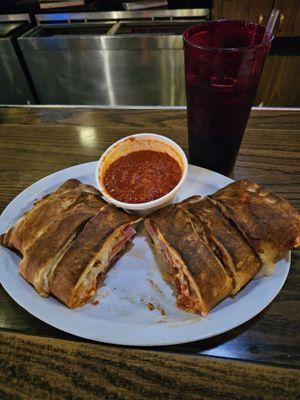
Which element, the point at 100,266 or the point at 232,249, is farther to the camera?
the point at 100,266

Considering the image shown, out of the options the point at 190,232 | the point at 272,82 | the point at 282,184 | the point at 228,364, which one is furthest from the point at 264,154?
the point at 272,82

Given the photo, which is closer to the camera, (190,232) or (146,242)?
(190,232)

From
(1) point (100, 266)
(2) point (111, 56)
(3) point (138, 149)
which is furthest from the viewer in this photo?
(2) point (111, 56)

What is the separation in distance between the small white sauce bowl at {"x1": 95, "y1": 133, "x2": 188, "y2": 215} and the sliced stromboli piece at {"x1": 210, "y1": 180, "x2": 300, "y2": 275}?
25cm

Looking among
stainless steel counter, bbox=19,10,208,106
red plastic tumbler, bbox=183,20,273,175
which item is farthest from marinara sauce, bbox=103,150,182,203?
stainless steel counter, bbox=19,10,208,106

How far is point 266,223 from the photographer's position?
1210 mm

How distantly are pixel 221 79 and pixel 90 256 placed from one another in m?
0.93

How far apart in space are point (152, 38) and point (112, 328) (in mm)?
3256

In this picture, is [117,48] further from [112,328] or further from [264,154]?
[112,328]

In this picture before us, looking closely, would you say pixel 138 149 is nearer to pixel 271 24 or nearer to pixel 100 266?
pixel 100 266

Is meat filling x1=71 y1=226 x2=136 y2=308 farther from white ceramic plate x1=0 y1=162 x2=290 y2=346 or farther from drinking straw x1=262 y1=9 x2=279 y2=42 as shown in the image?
drinking straw x1=262 y1=9 x2=279 y2=42

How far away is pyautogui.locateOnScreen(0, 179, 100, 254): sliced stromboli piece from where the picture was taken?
51.8 inches

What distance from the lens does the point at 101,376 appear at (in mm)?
1051

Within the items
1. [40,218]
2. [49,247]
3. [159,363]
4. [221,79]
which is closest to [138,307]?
[159,363]
